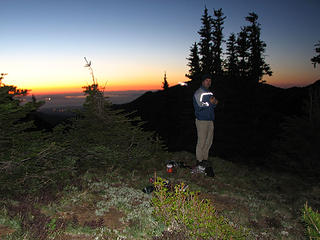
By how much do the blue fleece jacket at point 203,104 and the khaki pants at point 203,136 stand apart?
25 cm

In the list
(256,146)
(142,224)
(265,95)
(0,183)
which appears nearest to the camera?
(142,224)

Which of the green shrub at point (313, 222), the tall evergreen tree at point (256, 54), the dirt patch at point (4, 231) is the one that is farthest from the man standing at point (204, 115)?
the tall evergreen tree at point (256, 54)

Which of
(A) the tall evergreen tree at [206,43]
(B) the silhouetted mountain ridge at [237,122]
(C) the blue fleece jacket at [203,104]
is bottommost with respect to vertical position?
(B) the silhouetted mountain ridge at [237,122]

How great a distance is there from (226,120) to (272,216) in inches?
1375

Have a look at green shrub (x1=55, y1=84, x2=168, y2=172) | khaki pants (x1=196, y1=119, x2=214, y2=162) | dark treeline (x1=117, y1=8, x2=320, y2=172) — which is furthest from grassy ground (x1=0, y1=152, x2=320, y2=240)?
dark treeline (x1=117, y1=8, x2=320, y2=172)

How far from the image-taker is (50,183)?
18.9 ft

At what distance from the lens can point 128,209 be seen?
5152 millimetres

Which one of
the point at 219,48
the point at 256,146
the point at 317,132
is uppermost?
the point at 219,48

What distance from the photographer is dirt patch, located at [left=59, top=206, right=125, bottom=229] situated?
439cm

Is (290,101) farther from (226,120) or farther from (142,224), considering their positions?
(142,224)

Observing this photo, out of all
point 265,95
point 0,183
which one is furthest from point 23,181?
point 265,95

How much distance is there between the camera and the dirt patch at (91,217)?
14.4 feet

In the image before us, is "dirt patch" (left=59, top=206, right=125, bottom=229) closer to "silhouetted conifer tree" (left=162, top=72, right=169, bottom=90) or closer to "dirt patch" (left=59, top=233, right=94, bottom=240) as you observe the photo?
"dirt patch" (left=59, top=233, right=94, bottom=240)

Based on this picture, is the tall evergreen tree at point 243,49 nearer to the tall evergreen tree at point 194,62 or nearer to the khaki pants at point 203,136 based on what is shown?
the tall evergreen tree at point 194,62
